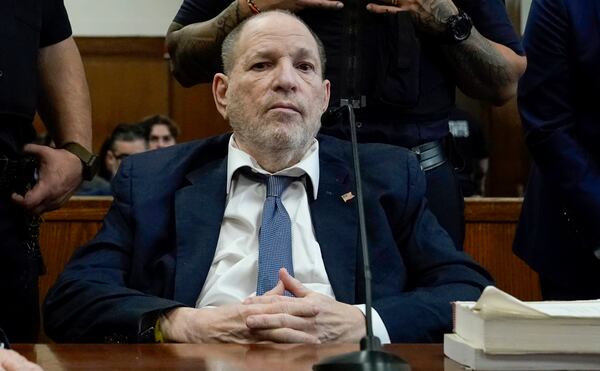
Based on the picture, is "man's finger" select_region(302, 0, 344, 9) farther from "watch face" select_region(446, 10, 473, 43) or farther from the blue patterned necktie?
the blue patterned necktie

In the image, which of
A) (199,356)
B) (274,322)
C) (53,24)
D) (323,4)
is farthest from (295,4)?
(199,356)

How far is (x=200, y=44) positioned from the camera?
2.95m

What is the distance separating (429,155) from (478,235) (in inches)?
39.0

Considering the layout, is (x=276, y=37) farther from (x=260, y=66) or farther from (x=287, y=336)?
(x=287, y=336)

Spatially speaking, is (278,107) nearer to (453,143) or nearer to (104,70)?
(453,143)

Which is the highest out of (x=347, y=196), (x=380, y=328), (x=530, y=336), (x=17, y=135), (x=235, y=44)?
(x=235, y=44)

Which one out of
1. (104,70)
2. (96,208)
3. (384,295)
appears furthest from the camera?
(104,70)

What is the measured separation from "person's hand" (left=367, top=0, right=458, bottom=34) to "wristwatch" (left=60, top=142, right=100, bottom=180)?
752 millimetres

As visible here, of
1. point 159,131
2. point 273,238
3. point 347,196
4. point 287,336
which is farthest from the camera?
point 159,131

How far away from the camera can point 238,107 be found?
267 cm

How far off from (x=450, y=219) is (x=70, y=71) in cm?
100

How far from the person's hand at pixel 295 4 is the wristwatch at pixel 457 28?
263 mm

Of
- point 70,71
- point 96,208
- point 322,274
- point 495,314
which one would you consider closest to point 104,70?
point 96,208

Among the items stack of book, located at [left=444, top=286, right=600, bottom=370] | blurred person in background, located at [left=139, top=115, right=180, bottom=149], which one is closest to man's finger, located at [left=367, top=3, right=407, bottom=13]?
stack of book, located at [left=444, top=286, right=600, bottom=370]
